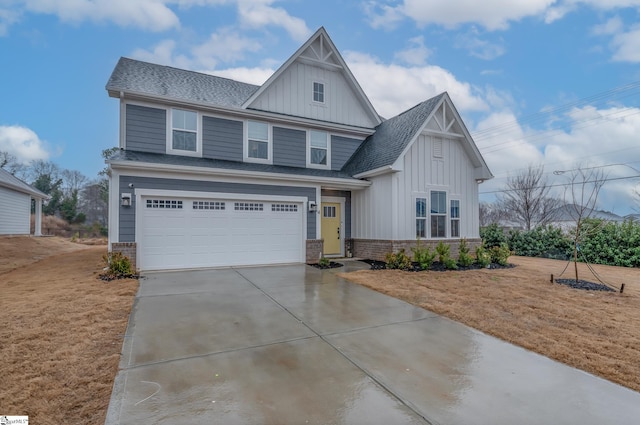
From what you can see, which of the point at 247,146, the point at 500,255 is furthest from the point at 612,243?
the point at 247,146

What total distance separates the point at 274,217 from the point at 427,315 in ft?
22.5

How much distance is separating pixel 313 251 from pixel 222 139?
535 cm

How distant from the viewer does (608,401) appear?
295cm

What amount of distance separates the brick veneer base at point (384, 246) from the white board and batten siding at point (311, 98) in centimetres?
543

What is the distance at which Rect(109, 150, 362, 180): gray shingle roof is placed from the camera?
9524mm

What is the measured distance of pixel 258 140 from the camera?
12125 mm

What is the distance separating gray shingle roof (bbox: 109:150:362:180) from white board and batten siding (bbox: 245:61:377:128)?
2.36m

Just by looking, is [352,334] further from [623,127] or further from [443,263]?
[623,127]

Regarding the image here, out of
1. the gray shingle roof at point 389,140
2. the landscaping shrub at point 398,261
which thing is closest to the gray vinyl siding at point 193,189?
the gray shingle roof at point 389,140

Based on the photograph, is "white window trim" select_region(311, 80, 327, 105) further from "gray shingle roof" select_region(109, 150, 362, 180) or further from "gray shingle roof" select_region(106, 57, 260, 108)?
"gray shingle roof" select_region(109, 150, 362, 180)

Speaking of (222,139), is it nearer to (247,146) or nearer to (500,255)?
(247,146)

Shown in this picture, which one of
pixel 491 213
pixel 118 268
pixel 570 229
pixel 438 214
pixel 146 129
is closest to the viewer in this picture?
pixel 118 268

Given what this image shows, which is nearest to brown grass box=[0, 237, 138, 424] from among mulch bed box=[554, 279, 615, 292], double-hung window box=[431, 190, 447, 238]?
mulch bed box=[554, 279, 615, 292]

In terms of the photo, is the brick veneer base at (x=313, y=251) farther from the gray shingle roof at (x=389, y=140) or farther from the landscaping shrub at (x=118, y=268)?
the landscaping shrub at (x=118, y=268)
